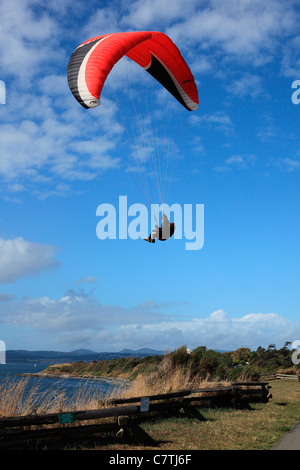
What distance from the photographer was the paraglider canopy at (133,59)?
448 inches

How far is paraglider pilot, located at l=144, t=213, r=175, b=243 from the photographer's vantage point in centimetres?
1362

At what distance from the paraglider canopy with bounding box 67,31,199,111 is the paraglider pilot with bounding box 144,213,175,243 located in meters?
4.55

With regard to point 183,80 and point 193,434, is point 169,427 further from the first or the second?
point 183,80

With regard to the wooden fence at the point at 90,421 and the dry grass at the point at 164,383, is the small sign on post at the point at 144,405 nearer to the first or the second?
A: the wooden fence at the point at 90,421

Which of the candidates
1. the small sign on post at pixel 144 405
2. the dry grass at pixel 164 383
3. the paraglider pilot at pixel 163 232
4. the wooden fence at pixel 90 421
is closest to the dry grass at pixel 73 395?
the dry grass at pixel 164 383

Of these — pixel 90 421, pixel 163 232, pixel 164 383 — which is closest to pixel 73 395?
pixel 90 421

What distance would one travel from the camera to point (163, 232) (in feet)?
44.7

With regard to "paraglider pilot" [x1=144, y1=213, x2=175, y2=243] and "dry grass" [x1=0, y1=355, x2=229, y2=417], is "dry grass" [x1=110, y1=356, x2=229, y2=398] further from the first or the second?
"paraglider pilot" [x1=144, y1=213, x2=175, y2=243]

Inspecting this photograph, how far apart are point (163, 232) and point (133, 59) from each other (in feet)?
22.6

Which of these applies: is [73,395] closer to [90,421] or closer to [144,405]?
[90,421]
